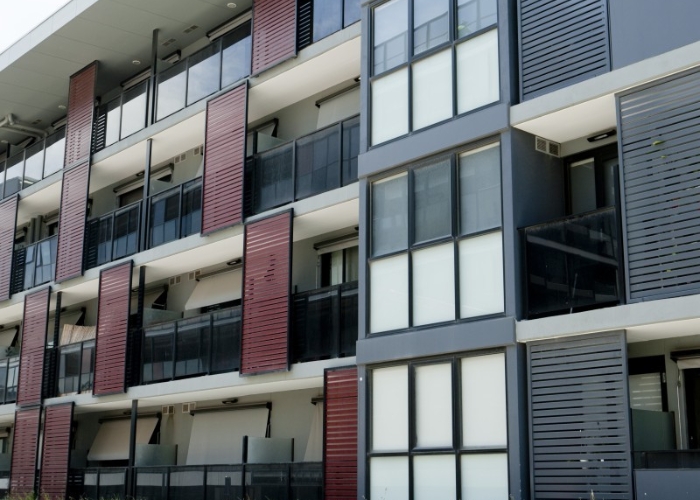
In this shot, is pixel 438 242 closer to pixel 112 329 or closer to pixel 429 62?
pixel 429 62

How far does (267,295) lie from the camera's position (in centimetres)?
2191

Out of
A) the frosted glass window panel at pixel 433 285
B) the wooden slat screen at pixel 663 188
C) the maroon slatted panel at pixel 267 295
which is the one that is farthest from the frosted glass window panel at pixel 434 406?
the maroon slatted panel at pixel 267 295

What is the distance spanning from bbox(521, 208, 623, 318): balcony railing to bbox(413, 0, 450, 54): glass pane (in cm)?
409

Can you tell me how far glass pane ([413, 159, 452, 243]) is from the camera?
17406 mm

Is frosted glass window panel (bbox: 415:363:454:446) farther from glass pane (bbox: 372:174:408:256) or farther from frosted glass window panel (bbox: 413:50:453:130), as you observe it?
frosted glass window panel (bbox: 413:50:453:130)

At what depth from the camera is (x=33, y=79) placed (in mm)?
30438

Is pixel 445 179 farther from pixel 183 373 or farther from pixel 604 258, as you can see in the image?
pixel 183 373

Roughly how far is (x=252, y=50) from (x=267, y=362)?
23.0ft

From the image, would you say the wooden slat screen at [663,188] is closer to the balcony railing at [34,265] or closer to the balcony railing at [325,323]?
the balcony railing at [325,323]

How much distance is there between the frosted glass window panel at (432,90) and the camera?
1795cm

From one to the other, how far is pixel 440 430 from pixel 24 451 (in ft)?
52.3

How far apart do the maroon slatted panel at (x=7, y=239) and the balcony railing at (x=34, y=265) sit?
0.20 metres

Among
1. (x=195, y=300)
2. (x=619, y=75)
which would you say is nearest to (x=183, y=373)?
(x=195, y=300)

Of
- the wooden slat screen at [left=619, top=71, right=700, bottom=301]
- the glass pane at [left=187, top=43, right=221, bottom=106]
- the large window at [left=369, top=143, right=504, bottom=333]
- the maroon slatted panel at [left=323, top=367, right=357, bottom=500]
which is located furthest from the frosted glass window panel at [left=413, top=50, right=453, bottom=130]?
the glass pane at [left=187, top=43, right=221, bottom=106]
